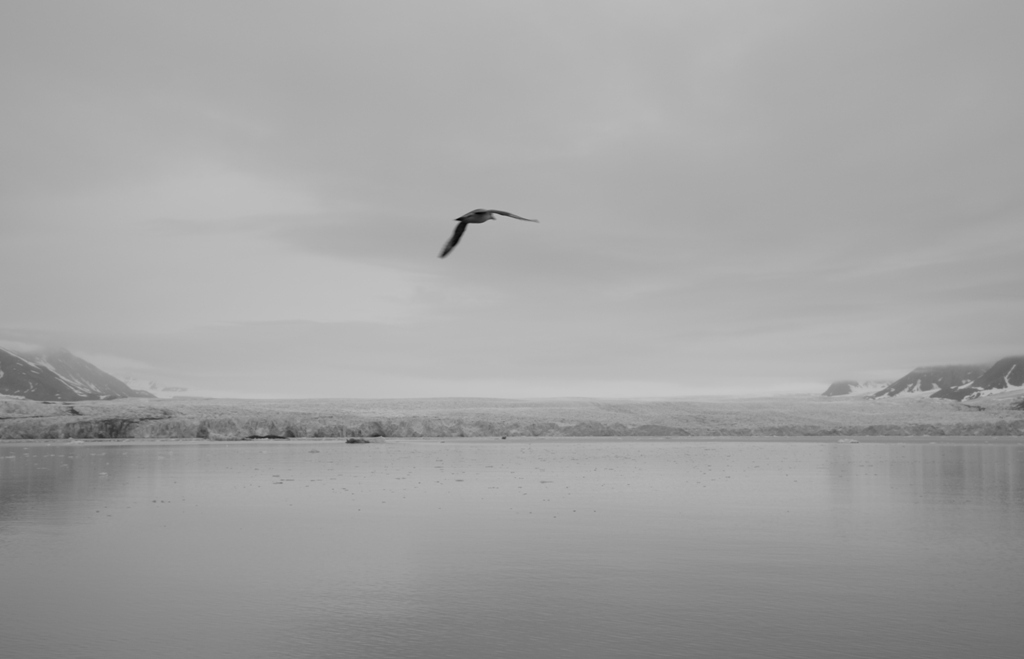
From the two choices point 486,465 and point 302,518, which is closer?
point 302,518

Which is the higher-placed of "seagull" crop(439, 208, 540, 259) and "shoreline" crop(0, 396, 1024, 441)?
"seagull" crop(439, 208, 540, 259)

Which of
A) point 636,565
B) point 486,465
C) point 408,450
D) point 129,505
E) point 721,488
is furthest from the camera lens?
point 408,450

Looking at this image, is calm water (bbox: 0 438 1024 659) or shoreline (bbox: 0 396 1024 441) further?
shoreline (bbox: 0 396 1024 441)

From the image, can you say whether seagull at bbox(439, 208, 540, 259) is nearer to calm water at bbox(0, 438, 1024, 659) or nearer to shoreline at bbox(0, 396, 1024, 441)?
calm water at bbox(0, 438, 1024, 659)

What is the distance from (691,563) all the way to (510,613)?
3786 millimetres

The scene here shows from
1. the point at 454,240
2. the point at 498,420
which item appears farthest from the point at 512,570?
the point at 498,420

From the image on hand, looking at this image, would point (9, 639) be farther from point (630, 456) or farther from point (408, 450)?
point (408, 450)

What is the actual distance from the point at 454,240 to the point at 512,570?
4690 mm

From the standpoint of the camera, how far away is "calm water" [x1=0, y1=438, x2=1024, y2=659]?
28.0 feet

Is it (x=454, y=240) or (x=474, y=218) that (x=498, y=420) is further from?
(x=474, y=218)

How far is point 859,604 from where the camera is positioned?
984 cm

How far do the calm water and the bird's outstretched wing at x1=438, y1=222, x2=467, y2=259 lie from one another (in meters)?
4.30

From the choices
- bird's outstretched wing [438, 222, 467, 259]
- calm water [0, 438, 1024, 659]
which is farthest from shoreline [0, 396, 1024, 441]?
bird's outstretched wing [438, 222, 467, 259]

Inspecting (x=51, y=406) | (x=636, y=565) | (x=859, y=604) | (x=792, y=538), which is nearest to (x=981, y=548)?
(x=792, y=538)
